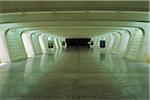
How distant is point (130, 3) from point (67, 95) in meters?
3.54

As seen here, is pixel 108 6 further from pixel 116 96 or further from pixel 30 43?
pixel 30 43

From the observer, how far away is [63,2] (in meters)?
8.49

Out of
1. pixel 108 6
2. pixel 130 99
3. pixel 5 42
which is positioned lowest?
pixel 130 99

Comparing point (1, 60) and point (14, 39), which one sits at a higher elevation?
point (14, 39)

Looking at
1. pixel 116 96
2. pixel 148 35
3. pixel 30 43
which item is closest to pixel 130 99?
pixel 116 96

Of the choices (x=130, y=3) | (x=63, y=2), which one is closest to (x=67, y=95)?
(x=63, y=2)

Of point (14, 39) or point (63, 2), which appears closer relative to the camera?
point (63, 2)

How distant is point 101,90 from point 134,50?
14966 millimetres

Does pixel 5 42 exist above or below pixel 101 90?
above

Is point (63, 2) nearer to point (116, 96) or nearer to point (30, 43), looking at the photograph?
point (116, 96)

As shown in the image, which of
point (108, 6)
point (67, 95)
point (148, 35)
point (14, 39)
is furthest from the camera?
point (14, 39)

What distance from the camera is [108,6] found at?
872 cm

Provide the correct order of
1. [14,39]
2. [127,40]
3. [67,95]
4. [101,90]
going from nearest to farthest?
[67,95] → [101,90] → [14,39] → [127,40]

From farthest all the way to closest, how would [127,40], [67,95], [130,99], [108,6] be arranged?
[127,40], [108,6], [67,95], [130,99]
